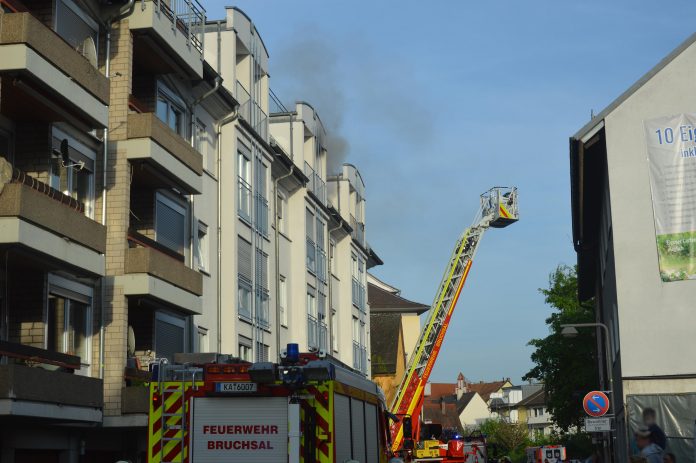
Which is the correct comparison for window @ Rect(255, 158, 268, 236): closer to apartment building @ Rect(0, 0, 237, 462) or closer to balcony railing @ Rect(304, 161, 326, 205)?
apartment building @ Rect(0, 0, 237, 462)

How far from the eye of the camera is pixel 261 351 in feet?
111

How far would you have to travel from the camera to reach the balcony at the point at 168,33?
2328 centimetres

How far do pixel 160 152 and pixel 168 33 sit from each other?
321 cm

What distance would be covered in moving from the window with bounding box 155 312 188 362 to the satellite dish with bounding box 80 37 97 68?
666 centimetres

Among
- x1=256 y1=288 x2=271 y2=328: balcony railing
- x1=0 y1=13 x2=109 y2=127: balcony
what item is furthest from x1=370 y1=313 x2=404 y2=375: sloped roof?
x1=0 y1=13 x2=109 y2=127: balcony

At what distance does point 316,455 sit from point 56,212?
8929mm

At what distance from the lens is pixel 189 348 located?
88.7ft

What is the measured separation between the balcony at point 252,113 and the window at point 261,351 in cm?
727

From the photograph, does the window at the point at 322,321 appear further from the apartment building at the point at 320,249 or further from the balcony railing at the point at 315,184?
the balcony railing at the point at 315,184

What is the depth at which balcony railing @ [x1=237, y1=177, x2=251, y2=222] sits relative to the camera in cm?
3195

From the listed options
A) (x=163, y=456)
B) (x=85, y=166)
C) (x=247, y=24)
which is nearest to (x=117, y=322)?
(x=85, y=166)

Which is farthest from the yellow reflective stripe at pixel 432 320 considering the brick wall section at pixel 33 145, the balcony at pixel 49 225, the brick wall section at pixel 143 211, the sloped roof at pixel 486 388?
the sloped roof at pixel 486 388

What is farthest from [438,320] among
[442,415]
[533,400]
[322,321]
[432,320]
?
[533,400]

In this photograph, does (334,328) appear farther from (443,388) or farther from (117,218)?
(443,388)
